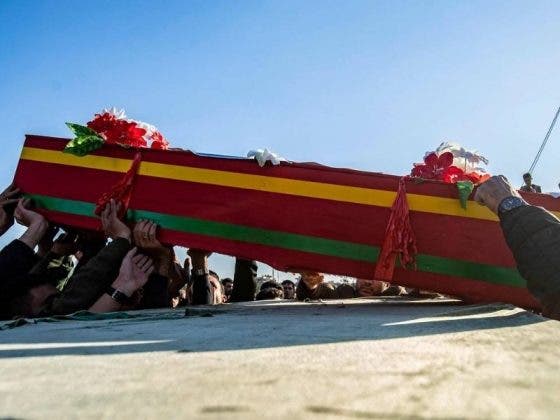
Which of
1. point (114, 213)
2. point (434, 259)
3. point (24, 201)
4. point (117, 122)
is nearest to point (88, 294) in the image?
point (114, 213)

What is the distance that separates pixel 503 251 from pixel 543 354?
6.15ft

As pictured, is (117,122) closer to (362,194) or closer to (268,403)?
(362,194)

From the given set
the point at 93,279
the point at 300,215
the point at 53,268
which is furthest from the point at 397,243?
the point at 53,268

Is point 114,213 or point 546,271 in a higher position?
point 114,213

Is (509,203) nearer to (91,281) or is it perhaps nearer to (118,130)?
(91,281)

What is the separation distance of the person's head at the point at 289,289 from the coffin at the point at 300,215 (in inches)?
152

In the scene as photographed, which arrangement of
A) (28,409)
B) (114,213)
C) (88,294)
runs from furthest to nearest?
(114,213), (88,294), (28,409)

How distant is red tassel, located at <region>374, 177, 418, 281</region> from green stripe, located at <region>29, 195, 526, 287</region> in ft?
0.20

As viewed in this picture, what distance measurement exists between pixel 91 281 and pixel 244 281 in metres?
1.60

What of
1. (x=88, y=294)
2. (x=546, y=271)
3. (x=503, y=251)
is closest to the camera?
(x=546, y=271)

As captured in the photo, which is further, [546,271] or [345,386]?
[546,271]

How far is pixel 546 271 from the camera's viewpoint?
4.86ft

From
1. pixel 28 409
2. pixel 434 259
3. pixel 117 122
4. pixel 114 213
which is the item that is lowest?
pixel 28 409

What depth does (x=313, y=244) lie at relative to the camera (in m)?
2.62
